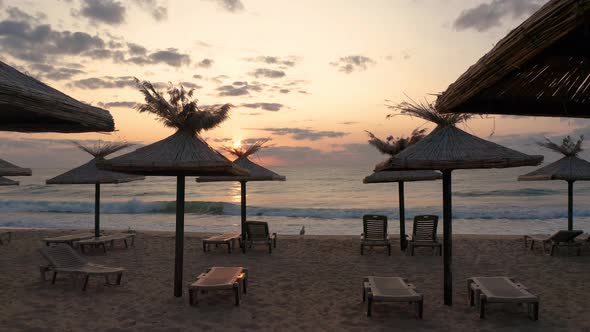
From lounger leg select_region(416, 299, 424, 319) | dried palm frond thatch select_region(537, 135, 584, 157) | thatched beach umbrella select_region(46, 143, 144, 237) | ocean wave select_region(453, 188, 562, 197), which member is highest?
dried palm frond thatch select_region(537, 135, 584, 157)

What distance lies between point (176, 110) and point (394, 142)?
6.17 m

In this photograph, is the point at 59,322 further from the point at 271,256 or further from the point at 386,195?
the point at 386,195

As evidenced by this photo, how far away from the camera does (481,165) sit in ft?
18.7

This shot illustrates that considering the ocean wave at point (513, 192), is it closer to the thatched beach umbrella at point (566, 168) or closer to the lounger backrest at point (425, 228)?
the thatched beach umbrella at point (566, 168)

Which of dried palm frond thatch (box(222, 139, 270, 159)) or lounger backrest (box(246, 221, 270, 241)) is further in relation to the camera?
dried palm frond thatch (box(222, 139, 270, 159))

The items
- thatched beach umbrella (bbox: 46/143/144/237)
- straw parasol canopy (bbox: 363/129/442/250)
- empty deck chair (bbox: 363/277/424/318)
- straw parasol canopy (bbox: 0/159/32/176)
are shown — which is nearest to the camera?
empty deck chair (bbox: 363/277/424/318)

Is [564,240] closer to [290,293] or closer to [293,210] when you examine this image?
[290,293]

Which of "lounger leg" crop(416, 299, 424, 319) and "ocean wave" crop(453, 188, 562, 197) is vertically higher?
"ocean wave" crop(453, 188, 562, 197)

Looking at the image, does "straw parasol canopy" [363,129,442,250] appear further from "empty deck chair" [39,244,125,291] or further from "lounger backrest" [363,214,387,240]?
"empty deck chair" [39,244,125,291]

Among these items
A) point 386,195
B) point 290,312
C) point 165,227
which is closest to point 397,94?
point 290,312

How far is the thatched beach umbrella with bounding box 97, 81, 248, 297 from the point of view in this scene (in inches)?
243

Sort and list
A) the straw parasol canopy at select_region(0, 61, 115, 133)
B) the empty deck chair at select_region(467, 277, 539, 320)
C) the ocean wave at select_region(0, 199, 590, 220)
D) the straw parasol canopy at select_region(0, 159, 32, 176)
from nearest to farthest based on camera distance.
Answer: the straw parasol canopy at select_region(0, 61, 115, 133)
the empty deck chair at select_region(467, 277, 539, 320)
the straw parasol canopy at select_region(0, 159, 32, 176)
the ocean wave at select_region(0, 199, 590, 220)

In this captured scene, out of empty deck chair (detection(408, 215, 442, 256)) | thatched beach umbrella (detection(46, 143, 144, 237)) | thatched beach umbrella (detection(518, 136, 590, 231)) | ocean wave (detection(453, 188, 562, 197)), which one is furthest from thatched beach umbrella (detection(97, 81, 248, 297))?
ocean wave (detection(453, 188, 562, 197))

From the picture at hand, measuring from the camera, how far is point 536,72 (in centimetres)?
269
